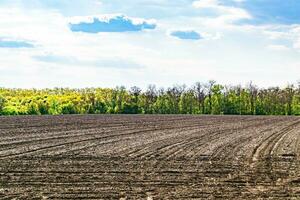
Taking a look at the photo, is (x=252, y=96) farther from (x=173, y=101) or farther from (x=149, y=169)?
(x=149, y=169)

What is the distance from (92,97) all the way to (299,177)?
88.5m

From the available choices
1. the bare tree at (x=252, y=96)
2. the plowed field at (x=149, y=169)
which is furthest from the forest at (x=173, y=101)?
the plowed field at (x=149, y=169)

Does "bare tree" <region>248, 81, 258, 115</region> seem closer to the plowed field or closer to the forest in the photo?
the forest

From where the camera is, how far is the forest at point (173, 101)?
96.6 meters

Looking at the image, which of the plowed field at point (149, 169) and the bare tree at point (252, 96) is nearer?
the plowed field at point (149, 169)

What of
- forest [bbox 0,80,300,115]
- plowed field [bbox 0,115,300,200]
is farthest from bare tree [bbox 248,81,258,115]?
plowed field [bbox 0,115,300,200]

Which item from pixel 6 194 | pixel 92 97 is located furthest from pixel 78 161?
pixel 92 97

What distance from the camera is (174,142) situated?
2820cm

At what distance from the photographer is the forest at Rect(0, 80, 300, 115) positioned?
96562mm

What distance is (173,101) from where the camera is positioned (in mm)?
108562

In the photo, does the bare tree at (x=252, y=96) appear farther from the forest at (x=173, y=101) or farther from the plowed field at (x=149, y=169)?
the plowed field at (x=149, y=169)

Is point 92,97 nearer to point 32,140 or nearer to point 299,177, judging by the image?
point 32,140

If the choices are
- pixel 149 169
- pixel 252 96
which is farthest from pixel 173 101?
pixel 149 169

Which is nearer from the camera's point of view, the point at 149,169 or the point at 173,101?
the point at 149,169
